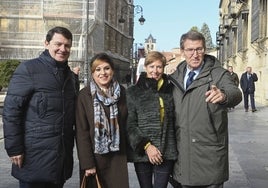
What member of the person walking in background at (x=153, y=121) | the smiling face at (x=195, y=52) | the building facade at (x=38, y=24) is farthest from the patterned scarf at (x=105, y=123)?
the building facade at (x=38, y=24)

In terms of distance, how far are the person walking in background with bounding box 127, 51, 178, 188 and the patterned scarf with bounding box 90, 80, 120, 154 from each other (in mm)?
119

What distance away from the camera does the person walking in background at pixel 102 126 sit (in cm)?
405

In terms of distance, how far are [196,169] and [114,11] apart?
6079 centimetres

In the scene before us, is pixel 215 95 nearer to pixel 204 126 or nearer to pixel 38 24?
pixel 204 126

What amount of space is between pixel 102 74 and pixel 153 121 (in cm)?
60

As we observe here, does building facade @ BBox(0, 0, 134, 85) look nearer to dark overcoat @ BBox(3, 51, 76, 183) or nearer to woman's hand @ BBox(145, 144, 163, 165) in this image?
dark overcoat @ BBox(3, 51, 76, 183)

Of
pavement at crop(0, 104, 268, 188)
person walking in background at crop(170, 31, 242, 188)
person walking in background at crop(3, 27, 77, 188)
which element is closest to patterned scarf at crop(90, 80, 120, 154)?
person walking in background at crop(3, 27, 77, 188)

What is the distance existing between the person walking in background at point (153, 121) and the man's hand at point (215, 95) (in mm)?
524

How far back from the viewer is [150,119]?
4.01 metres

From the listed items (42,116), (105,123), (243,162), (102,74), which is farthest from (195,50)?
(243,162)

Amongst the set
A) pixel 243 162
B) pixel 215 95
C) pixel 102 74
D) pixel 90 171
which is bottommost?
pixel 243 162

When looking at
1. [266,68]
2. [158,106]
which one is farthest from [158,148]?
[266,68]

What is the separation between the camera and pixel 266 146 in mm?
10391

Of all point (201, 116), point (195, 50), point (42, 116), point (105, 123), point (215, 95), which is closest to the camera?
point (215, 95)
